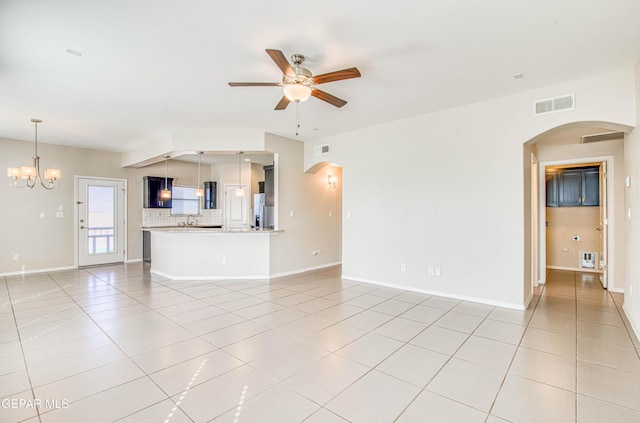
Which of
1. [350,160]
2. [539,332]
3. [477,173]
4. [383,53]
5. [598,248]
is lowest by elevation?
[539,332]

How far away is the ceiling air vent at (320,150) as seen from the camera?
20.6 ft

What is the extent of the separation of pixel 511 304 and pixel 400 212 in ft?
6.67

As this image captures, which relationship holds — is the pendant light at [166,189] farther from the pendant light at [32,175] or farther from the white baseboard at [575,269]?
the white baseboard at [575,269]

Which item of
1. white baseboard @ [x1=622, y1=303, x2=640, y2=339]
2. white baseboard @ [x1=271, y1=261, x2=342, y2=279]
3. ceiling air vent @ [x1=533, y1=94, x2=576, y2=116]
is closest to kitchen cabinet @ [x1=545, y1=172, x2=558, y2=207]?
white baseboard @ [x1=622, y1=303, x2=640, y2=339]

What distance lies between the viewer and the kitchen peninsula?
19.4 feet

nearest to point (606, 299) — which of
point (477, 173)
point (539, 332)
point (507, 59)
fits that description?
point (539, 332)

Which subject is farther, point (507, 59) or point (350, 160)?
point (350, 160)

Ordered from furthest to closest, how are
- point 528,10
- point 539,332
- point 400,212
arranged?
point 400,212, point 539,332, point 528,10

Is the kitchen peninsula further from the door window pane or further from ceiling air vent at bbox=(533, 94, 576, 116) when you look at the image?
ceiling air vent at bbox=(533, 94, 576, 116)

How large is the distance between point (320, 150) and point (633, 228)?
15.8 ft

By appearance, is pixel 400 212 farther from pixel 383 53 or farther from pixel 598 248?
pixel 598 248

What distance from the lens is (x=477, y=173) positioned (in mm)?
4387

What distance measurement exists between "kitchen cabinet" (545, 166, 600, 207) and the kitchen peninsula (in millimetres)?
6007

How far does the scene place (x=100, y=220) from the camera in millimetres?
7590
